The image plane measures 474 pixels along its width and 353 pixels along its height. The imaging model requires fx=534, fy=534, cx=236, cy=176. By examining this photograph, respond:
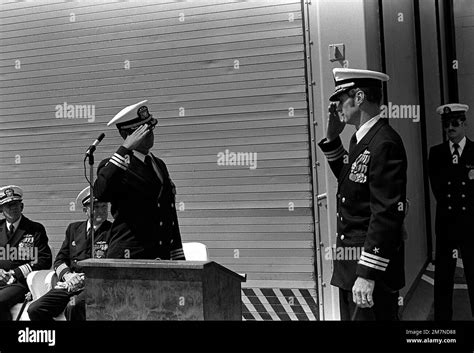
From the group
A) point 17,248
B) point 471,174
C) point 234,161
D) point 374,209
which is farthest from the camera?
point 17,248

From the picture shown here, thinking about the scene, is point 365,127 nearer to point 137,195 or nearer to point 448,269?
point 448,269

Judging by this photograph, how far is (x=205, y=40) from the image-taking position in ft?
10.5

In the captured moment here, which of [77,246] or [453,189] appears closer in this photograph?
[453,189]

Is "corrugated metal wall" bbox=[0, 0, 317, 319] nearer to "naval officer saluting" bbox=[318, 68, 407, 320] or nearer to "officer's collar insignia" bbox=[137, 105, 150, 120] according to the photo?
"officer's collar insignia" bbox=[137, 105, 150, 120]

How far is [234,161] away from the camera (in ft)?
10.4

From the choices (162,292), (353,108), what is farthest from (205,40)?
(162,292)

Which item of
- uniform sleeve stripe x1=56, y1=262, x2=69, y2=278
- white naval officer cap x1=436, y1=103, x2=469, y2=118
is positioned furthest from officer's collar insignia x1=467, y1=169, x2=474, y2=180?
uniform sleeve stripe x1=56, y1=262, x2=69, y2=278

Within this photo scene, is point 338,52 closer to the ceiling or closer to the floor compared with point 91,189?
closer to the ceiling

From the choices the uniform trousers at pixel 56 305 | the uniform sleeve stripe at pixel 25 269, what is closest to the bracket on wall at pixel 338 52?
the uniform trousers at pixel 56 305

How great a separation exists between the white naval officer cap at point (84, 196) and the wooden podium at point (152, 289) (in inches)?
29.3

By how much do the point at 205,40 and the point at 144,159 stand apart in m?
0.81

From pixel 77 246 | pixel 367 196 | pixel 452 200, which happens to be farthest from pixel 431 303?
pixel 77 246

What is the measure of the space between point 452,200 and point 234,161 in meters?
1.26

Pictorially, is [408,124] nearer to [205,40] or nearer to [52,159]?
[205,40]
